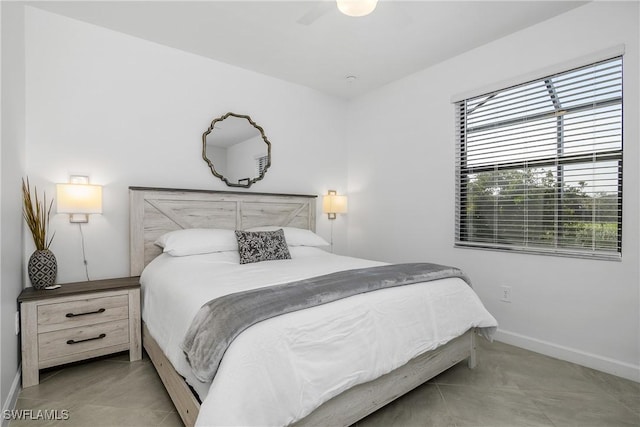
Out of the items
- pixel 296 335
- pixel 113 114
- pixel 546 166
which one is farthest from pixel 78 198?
pixel 546 166

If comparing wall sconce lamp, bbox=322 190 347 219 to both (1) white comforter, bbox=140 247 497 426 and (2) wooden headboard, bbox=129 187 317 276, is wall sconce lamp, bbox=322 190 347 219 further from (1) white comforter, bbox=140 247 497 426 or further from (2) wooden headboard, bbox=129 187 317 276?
(1) white comforter, bbox=140 247 497 426

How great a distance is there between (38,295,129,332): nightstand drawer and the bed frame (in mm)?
247

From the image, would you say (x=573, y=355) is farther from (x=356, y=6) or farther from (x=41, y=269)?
(x=41, y=269)

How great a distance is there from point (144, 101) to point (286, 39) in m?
1.43

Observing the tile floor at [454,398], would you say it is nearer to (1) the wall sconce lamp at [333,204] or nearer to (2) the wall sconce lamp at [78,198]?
(2) the wall sconce lamp at [78,198]

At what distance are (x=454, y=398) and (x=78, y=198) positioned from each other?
9.82 feet

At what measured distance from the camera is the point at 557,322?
261 cm

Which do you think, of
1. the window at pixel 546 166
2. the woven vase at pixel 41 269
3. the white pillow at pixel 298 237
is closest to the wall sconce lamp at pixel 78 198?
the woven vase at pixel 41 269

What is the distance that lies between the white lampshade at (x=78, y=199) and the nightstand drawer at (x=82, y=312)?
697 mm

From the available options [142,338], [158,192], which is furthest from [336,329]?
[158,192]

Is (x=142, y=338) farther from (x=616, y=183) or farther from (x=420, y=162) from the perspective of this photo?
(x=616, y=183)

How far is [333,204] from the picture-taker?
4.15 metres

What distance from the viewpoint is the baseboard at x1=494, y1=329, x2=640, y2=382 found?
2.26m

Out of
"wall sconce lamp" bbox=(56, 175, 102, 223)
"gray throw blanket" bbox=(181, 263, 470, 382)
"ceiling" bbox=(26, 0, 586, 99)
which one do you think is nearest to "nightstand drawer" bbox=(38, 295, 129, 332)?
"wall sconce lamp" bbox=(56, 175, 102, 223)
